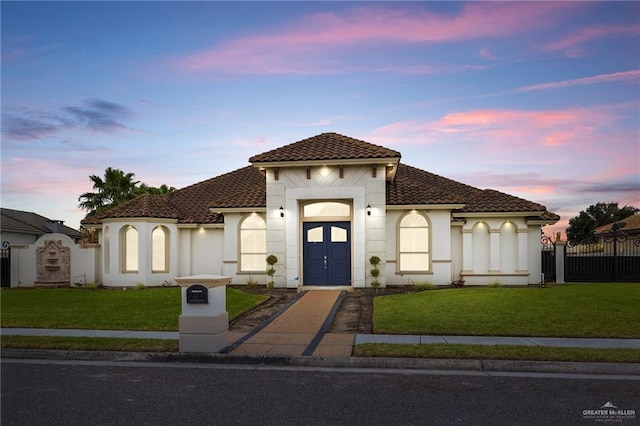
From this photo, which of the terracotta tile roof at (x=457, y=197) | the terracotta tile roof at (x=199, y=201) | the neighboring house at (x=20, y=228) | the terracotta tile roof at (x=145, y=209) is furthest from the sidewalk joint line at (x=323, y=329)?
the neighboring house at (x=20, y=228)

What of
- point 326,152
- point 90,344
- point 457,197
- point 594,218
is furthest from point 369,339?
point 594,218

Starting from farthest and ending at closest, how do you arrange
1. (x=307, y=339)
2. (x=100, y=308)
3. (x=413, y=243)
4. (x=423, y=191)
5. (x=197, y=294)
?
(x=423, y=191)
(x=413, y=243)
(x=100, y=308)
(x=307, y=339)
(x=197, y=294)

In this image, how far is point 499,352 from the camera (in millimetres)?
8914

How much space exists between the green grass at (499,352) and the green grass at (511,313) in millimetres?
1570

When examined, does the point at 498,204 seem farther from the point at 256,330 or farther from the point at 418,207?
the point at 256,330

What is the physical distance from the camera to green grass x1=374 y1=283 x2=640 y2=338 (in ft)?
36.6

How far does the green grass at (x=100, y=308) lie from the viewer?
1232 cm

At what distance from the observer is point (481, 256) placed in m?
22.4

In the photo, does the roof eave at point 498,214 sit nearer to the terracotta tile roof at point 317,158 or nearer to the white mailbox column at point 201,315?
the terracotta tile roof at point 317,158

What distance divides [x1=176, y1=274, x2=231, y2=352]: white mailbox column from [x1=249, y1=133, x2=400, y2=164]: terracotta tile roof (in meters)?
10.8

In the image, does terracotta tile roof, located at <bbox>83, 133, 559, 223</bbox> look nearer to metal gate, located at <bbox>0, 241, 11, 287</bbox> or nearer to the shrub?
the shrub

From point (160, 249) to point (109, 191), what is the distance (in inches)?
A: 805

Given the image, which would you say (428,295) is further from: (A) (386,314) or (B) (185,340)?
(B) (185,340)

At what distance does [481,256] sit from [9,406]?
19.8 metres
